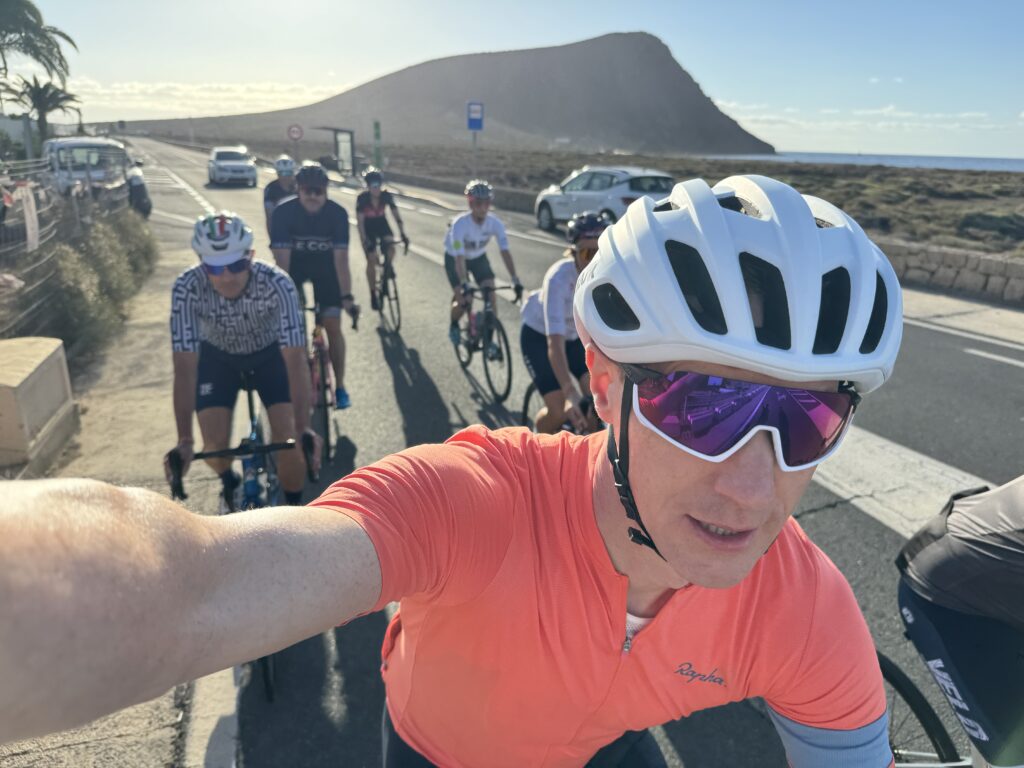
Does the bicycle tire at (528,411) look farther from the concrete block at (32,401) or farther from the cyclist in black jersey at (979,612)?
the concrete block at (32,401)

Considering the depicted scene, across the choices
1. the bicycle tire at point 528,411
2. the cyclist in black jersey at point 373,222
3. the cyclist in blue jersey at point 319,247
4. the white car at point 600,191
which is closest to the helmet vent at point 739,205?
the bicycle tire at point 528,411

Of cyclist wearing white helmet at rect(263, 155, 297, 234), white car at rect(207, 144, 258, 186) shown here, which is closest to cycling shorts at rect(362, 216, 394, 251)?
cyclist wearing white helmet at rect(263, 155, 297, 234)

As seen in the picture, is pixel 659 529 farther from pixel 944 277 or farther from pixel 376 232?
pixel 944 277

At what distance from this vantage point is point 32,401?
5.05 m

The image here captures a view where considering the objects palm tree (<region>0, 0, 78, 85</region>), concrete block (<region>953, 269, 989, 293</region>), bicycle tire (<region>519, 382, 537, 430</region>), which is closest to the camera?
bicycle tire (<region>519, 382, 537, 430</region>)

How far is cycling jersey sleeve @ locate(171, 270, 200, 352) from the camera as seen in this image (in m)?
3.86

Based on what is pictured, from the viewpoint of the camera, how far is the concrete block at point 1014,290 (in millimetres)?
11188

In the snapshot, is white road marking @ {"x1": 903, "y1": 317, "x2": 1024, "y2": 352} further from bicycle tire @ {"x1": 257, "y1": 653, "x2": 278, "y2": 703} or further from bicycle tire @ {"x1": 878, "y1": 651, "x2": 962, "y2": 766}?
bicycle tire @ {"x1": 257, "y1": 653, "x2": 278, "y2": 703}

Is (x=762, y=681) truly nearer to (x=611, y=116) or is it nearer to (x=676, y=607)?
(x=676, y=607)

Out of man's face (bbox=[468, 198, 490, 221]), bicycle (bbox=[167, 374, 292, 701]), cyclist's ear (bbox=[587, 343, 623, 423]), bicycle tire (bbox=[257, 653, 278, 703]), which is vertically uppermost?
man's face (bbox=[468, 198, 490, 221])

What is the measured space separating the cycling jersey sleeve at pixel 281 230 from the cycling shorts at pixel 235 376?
9.37 feet

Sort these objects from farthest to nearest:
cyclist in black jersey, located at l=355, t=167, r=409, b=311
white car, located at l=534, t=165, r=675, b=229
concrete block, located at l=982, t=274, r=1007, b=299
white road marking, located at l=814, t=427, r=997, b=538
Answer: white car, located at l=534, t=165, r=675, b=229
concrete block, located at l=982, t=274, r=1007, b=299
cyclist in black jersey, located at l=355, t=167, r=409, b=311
white road marking, located at l=814, t=427, r=997, b=538

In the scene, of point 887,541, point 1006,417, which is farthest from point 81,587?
point 1006,417

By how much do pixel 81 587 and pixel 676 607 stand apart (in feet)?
4.00
